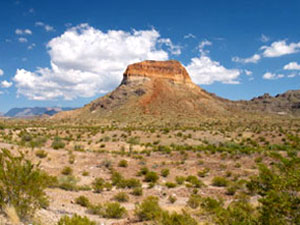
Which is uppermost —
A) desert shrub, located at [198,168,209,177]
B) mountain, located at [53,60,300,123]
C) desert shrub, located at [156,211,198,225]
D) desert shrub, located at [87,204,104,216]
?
mountain, located at [53,60,300,123]

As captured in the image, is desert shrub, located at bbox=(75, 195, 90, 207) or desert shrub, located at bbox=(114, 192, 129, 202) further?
desert shrub, located at bbox=(114, 192, 129, 202)

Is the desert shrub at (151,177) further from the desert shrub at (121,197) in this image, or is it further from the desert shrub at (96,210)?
the desert shrub at (96,210)

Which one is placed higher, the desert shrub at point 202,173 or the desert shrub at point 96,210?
the desert shrub at point 96,210

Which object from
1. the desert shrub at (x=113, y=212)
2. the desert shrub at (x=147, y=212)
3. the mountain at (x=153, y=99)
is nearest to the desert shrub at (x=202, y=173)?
the desert shrub at (x=147, y=212)

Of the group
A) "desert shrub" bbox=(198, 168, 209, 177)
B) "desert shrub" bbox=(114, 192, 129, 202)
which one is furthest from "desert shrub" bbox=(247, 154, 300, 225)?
A: "desert shrub" bbox=(198, 168, 209, 177)

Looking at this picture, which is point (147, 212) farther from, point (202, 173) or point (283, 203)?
point (202, 173)

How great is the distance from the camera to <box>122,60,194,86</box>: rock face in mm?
98625

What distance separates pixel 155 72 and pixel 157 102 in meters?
20.3

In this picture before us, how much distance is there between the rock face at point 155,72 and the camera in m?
A: 98.6

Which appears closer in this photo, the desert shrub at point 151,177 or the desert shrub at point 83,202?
the desert shrub at point 83,202

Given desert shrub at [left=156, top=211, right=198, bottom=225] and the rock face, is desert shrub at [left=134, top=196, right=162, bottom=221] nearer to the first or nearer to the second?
desert shrub at [left=156, top=211, right=198, bottom=225]

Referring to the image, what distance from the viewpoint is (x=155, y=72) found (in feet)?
329

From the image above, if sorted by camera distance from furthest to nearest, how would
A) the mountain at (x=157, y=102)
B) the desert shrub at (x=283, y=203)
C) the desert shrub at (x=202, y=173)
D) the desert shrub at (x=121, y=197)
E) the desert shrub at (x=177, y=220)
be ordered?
the mountain at (x=157, y=102) < the desert shrub at (x=202, y=173) < the desert shrub at (x=121, y=197) < the desert shrub at (x=177, y=220) < the desert shrub at (x=283, y=203)

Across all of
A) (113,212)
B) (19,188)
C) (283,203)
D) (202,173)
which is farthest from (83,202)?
(202,173)
